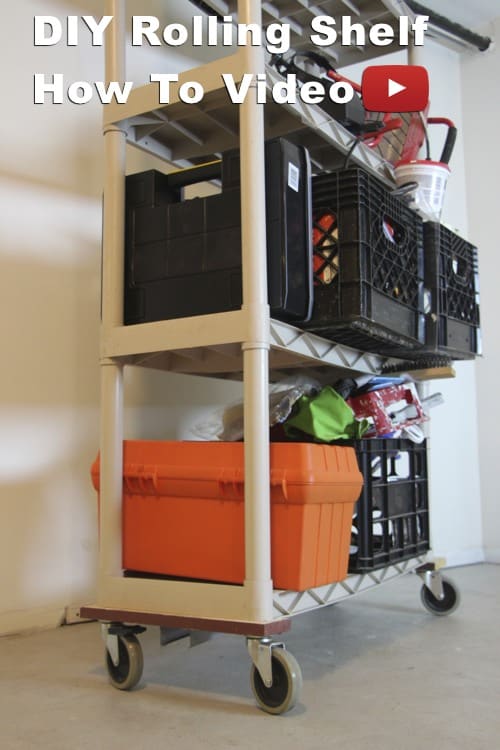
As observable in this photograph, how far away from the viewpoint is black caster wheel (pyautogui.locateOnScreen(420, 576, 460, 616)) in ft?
6.97

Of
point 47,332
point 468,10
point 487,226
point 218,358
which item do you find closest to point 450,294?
Answer: point 218,358

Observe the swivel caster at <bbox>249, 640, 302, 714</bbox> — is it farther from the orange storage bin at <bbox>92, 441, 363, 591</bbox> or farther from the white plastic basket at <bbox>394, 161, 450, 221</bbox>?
the white plastic basket at <bbox>394, 161, 450, 221</bbox>

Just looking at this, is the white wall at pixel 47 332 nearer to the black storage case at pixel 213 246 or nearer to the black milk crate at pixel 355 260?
the black storage case at pixel 213 246

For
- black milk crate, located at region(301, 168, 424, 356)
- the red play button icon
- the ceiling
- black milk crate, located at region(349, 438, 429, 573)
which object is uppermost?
the ceiling

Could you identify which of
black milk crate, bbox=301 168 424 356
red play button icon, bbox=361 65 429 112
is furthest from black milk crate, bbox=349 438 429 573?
red play button icon, bbox=361 65 429 112

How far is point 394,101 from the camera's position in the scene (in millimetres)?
2043

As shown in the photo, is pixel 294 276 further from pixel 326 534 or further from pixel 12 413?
pixel 12 413

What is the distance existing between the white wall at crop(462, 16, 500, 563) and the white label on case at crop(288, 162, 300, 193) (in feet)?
6.84

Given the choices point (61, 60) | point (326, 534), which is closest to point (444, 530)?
point (326, 534)

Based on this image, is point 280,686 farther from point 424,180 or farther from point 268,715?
point 424,180

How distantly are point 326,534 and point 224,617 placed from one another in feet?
0.89

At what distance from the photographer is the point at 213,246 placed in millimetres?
1484

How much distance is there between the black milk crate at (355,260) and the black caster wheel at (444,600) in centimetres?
82

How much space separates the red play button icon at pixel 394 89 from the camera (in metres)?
1.97
